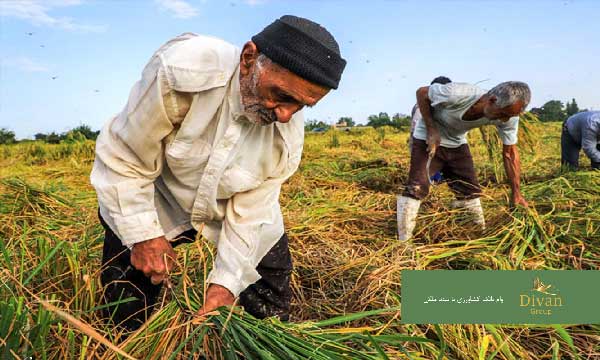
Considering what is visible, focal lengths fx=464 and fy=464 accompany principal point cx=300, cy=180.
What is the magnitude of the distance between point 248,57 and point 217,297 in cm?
73

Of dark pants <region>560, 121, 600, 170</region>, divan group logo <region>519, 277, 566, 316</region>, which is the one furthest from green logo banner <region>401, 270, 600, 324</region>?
dark pants <region>560, 121, 600, 170</region>

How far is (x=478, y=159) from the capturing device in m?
6.21

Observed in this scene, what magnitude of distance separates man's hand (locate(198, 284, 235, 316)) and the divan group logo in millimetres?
1297

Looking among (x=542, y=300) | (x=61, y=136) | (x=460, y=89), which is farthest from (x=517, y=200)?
(x=61, y=136)

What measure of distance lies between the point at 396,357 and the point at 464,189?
7.59 ft

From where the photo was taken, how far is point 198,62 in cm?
138

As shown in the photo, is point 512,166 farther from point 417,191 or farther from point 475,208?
point 417,191

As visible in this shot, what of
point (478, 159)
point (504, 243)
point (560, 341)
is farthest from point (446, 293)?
point (478, 159)

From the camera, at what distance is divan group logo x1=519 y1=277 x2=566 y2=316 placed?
199cm

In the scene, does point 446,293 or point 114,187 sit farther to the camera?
point 446,293

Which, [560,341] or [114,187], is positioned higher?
[114,187]

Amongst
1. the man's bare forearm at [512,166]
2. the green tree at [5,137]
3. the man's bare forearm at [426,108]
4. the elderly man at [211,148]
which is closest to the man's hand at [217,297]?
the elderly man at [211,148]

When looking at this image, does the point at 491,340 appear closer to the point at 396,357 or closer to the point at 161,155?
the point at 396,357

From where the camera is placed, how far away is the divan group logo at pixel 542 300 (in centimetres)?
199
